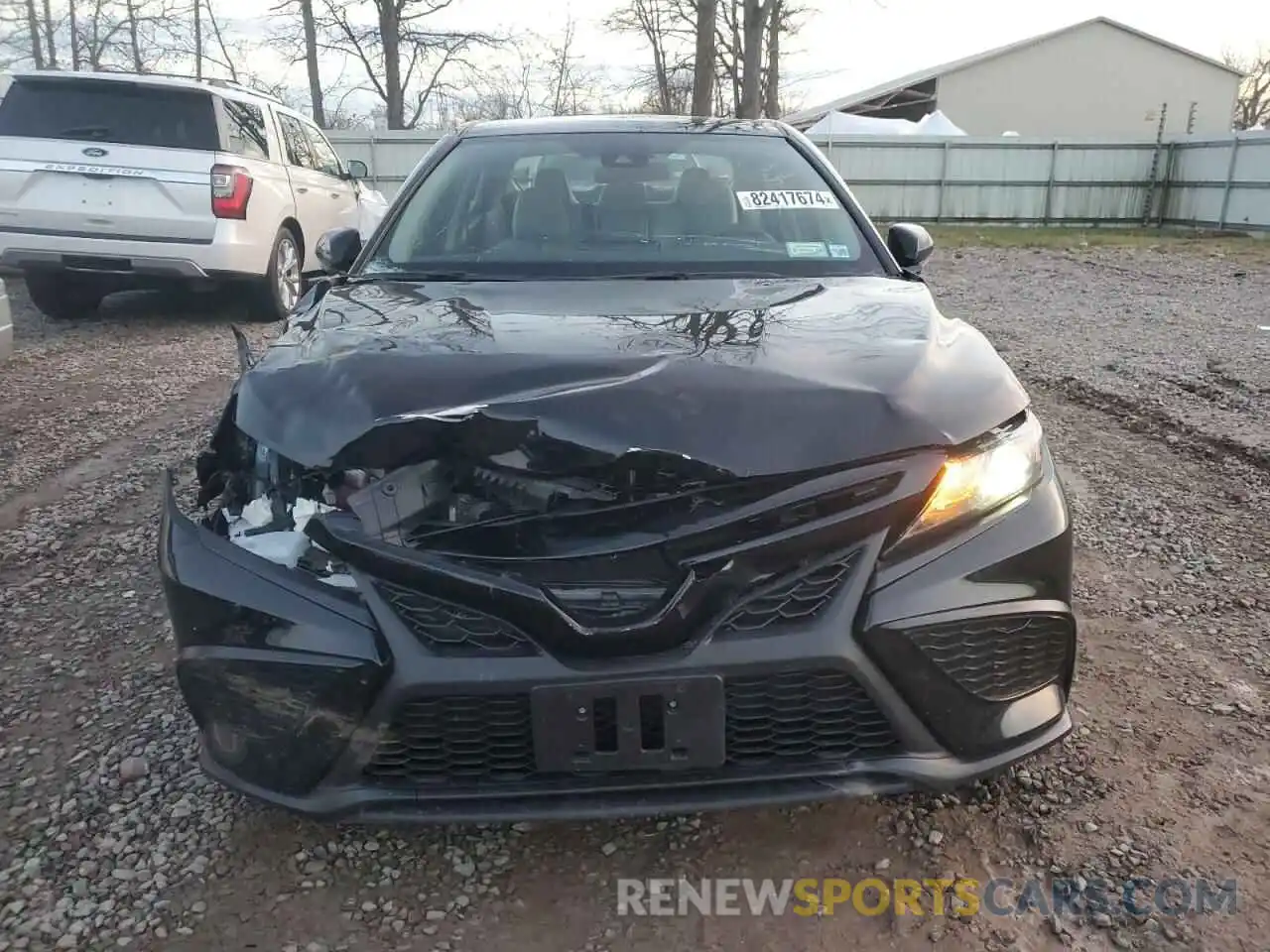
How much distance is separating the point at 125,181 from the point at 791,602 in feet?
22.4

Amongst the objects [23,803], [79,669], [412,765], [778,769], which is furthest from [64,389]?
[778,769]

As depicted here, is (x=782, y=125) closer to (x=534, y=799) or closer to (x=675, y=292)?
(x=675, y=292)

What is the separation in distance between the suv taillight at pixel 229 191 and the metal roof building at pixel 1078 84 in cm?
3004

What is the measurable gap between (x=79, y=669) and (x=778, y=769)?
209 cm

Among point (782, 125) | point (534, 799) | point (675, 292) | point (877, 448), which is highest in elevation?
point (782, 125)

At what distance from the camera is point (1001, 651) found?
1871mm

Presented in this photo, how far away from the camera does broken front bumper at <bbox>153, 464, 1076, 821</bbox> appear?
5.64ft

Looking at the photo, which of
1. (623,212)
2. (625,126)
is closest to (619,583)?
(623,212)

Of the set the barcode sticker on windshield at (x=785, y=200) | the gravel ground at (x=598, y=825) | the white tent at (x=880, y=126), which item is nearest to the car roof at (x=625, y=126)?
the barcode sticker on windshield at (x=785, y=200)

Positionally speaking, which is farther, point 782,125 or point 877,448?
point 782,125

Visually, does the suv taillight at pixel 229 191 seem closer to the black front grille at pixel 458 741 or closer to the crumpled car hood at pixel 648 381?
the crumpled car hood at pixel 648 381

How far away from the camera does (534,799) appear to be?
177cm

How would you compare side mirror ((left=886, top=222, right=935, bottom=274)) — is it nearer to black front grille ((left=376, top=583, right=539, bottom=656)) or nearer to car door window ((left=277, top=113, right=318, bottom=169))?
black front grille ((left=376, top=583, right=539, bottom=656))

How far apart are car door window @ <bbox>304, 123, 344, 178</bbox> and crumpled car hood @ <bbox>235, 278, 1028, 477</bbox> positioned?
7473mm
